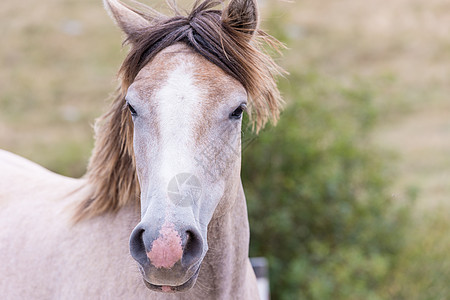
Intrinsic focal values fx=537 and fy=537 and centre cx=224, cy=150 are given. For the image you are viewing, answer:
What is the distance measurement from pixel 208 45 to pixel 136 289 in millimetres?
1138

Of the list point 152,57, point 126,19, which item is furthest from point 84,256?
point 126,19

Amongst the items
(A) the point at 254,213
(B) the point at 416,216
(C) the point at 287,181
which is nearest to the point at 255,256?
(A) the point at 254,213

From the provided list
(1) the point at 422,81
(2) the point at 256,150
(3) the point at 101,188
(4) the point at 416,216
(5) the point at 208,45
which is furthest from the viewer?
(1) the point at 422,81

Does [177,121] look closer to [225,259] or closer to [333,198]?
[225,259]

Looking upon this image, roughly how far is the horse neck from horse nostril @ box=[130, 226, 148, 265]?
497mm

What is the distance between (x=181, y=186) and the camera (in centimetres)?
199

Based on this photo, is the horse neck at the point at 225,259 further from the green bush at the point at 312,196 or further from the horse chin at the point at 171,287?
the green bush at the point at 312,196

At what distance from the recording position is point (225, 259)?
98.0 inches

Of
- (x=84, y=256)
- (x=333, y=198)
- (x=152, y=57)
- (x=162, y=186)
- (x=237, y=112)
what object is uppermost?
(x=152, y=57)

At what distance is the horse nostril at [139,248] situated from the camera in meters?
1.93

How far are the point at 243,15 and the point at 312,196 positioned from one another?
4.38 meters

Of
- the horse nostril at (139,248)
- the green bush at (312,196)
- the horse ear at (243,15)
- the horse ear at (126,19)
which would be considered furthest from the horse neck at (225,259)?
the green bush at (312,196)

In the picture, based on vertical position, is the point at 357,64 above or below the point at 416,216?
below

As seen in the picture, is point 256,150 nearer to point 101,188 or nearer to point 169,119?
point 101,188
